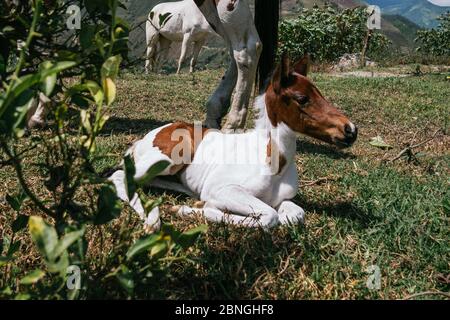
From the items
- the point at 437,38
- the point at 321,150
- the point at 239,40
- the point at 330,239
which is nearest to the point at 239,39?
the point at 239,40

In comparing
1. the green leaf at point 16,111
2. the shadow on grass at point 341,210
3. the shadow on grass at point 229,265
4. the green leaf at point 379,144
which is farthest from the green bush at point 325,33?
the green leaf at point 16,111

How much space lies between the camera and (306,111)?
2299mm

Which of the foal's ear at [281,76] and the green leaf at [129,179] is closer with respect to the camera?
the green leaf at [129,179]

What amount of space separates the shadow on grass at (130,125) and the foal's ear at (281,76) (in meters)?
2.18

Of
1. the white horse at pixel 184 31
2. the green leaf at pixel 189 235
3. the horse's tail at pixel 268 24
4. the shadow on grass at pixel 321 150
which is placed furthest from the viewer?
the white horse at pixel 184 31

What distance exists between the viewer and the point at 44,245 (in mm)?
1118

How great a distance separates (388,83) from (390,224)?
6447mm

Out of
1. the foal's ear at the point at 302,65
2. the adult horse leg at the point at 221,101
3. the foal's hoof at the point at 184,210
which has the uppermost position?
the foal's ear at the point at 302,65

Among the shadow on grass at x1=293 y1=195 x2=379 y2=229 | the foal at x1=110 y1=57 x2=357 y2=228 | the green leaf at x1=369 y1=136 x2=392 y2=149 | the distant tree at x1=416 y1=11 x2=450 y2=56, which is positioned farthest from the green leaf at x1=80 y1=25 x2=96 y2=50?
the distant tree at x1=416 y1=11 x2=450 y2=56

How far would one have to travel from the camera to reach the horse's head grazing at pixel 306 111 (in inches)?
88.8

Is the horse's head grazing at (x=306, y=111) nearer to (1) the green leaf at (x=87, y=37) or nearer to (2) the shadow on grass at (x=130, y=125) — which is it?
(1) the green leaf at (x=87, y=37)

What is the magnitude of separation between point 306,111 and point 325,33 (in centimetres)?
1472
